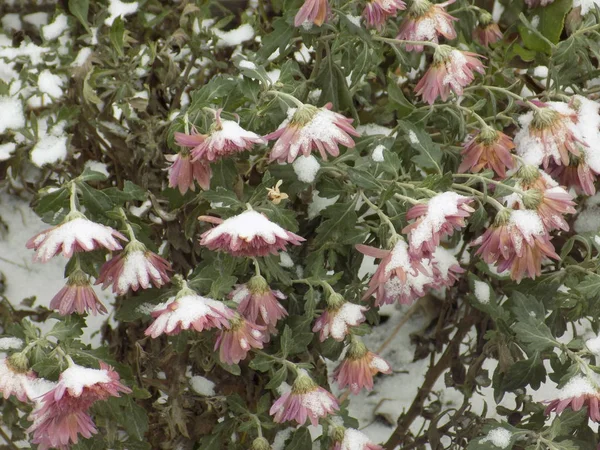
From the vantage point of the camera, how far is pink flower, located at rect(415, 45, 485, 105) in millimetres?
1422

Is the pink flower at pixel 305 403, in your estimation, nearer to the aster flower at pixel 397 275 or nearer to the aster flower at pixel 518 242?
the aster flower at pixel 397 275

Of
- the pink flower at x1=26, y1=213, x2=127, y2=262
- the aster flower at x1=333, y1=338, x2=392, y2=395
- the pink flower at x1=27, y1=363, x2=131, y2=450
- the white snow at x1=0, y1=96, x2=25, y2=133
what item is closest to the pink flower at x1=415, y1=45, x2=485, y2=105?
the aster flower at x1=333, y1=338, x2=392, y2=395

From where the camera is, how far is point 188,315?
127 centimetres

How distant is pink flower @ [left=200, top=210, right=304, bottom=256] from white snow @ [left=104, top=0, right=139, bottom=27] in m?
0.77

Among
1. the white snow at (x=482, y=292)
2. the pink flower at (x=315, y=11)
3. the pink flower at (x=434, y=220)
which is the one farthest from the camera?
the white snow at (x=482, y=292)

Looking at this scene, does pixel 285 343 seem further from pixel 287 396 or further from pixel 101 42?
pixel 101 42

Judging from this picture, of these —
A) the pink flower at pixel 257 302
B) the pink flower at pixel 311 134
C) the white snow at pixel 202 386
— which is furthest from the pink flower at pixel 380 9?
the white snow at pixel 202 386

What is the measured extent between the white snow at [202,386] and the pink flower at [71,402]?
43 cm

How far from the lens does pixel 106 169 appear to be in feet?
6.30

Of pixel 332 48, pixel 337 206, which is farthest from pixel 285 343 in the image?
pixel 332 48

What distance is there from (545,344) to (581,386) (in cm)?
12

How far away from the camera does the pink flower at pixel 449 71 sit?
56.0 inches

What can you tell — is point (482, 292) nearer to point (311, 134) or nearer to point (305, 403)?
point (305, 403)

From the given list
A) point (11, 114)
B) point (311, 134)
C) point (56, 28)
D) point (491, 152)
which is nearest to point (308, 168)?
point (311, 134)
